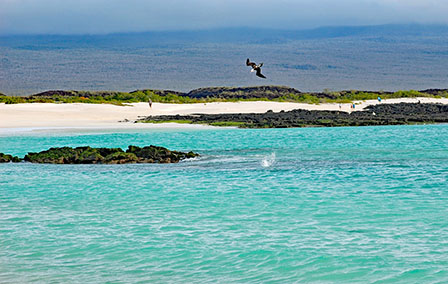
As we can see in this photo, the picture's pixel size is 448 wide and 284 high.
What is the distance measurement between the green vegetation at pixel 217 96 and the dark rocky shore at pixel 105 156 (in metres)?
50.3

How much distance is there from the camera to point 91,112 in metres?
67.4

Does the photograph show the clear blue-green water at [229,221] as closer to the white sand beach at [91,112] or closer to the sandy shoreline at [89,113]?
the sandy shoreline at [89,113]

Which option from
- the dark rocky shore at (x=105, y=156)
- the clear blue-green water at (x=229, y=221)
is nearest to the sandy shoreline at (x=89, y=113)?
the dark rocky shore at (x=105, y=156)

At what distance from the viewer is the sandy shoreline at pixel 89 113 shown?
5441cm

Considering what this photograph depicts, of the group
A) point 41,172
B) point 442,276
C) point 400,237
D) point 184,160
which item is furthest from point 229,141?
point 442,276

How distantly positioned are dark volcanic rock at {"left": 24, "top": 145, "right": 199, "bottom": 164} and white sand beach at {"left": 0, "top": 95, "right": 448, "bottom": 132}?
23991 millimetres

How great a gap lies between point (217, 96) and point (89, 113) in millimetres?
78808

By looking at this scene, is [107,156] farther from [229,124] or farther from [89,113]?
[89,113]

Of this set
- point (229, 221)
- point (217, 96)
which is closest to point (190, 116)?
point (229, 221)

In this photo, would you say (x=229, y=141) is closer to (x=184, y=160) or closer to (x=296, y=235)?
(x=184, y=160)

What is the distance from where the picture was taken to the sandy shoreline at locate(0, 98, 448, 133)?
54.4 meters

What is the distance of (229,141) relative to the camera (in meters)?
36.5

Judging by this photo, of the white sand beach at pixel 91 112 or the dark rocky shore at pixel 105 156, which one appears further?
the white sand beach at pixel 91 112

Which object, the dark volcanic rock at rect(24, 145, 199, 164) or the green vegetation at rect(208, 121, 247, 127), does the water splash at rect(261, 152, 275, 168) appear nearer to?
the dark volcanic rock at rect(24, 145, 199, 164)
